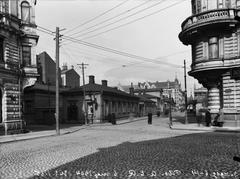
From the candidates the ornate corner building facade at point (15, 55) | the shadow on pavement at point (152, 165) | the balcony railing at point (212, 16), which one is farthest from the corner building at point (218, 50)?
the ornate corner building facade at point (15, 55)

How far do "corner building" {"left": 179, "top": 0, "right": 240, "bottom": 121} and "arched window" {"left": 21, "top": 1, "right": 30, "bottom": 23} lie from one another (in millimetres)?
15179

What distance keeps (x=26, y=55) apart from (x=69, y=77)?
41329 mm

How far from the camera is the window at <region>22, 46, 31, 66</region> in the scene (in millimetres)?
22812

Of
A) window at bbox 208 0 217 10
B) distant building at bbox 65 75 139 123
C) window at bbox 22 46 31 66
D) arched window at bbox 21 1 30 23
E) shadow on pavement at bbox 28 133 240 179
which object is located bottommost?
shadow on pavement at bbox 28 133 240 179

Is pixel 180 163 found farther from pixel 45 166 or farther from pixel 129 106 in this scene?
pixel 129 106

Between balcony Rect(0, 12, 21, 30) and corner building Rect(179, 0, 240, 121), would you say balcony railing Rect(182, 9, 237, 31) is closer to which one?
corner building Rect(179, 0, 240, 121)

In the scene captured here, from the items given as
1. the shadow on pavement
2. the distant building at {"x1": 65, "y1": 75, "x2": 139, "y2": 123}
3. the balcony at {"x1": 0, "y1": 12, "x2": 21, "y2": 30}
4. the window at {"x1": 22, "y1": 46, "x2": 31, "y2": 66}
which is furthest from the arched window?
the shadow on pavement

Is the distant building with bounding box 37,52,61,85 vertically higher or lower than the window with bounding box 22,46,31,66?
higher

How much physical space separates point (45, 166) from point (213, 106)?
62.5 feet

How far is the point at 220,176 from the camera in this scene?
6.74 meters

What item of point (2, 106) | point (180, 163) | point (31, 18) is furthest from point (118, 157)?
point (31, 18)

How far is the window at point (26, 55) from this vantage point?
22.8 meters

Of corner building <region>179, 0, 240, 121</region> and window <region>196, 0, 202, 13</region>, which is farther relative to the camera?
window <region>196, 0, 202, 13</region>

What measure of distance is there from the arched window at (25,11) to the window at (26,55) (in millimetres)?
2561
